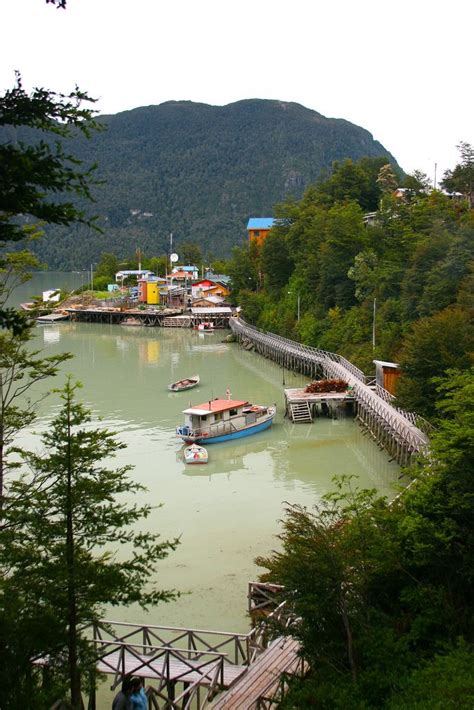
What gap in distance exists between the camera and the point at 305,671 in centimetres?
991

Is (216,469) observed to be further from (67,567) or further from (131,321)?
(131,321)

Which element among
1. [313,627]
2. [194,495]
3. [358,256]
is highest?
[358,256]

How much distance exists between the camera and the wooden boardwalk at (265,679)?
925 cm

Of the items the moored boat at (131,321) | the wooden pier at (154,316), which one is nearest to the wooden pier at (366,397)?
the wooden pier at (154,316)

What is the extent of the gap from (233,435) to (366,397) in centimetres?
564

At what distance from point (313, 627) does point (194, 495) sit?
41.5ft

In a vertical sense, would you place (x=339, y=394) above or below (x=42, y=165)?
below

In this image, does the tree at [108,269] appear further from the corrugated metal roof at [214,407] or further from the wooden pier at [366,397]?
the corrugated metal roof at [214,407]

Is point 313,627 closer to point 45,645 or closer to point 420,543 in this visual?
point 420,543

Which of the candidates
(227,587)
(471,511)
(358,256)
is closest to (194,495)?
(227,587)

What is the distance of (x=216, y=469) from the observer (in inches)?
976

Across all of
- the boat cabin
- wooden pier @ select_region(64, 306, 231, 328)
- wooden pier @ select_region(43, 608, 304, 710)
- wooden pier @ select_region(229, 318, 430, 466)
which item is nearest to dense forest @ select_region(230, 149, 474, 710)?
wooden pier @ select_region(43, 608, 304, 710)

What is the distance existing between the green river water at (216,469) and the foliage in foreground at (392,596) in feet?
10.5

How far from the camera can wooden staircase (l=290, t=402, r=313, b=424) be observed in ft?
102
